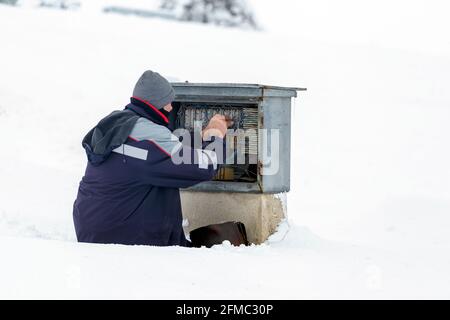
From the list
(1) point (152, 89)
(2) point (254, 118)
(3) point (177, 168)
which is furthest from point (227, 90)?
(3) point (177, 168)

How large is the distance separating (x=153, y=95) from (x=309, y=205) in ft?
16.6

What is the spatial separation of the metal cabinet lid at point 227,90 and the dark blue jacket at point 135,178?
67cm

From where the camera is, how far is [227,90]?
4.94 meters

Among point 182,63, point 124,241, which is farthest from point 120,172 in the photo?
point 182,63

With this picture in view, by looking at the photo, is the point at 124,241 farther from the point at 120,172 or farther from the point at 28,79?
the point at 28,79

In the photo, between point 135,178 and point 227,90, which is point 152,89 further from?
point 227,90

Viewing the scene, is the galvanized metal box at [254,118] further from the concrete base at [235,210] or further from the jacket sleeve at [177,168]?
the jacket sleeve at [177,168]

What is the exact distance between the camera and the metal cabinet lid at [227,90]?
16.2ft

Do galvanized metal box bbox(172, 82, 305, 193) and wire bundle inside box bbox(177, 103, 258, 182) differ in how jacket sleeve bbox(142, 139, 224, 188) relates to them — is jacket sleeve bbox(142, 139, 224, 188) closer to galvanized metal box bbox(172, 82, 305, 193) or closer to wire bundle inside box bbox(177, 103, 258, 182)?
galvanized metal box bbox(172, 82, 305, 193)

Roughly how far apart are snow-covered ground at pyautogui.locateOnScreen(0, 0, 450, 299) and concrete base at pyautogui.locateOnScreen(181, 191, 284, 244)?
0.15 meters

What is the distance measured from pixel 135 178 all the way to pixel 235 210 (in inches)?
46.7

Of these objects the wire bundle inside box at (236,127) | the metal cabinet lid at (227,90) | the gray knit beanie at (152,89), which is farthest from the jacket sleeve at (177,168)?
the wire bundle inside box at (236,127)

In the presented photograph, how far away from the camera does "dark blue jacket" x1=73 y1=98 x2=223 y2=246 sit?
13.3 feet

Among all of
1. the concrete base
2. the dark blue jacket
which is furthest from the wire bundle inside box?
the dark blue jacket
